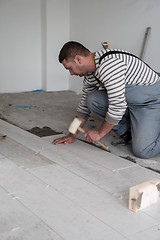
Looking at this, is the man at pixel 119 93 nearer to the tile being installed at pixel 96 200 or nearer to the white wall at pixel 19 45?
the tile being installed at pixel 96 200

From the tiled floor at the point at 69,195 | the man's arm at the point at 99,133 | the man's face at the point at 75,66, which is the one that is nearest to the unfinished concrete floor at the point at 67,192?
the tiled floor at the point at 69,195

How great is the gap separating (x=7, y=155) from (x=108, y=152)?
86cm

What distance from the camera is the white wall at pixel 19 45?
16.7ft

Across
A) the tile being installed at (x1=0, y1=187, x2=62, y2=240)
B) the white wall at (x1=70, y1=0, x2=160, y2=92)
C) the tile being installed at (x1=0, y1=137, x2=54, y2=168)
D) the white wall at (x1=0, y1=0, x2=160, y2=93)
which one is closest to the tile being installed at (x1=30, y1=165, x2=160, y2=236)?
the tile being installed at (x1=0, y1=137, x2=54, y2=168)

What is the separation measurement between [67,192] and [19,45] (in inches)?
171

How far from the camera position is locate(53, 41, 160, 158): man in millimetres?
1963

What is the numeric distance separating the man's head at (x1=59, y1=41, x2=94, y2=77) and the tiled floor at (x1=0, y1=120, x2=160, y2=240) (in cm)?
72

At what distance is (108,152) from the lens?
7.79 ft

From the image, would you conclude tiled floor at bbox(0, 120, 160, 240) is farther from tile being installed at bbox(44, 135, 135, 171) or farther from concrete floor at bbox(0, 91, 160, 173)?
concrete floor at bbox(0, 91, 160, 173)

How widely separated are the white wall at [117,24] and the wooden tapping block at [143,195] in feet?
9.19

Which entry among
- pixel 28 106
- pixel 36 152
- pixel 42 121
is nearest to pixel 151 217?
pixel 36 152

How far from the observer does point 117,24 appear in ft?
14.9

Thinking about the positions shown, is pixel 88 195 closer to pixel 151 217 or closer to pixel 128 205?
pixel 128 205

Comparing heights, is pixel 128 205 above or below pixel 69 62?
below
